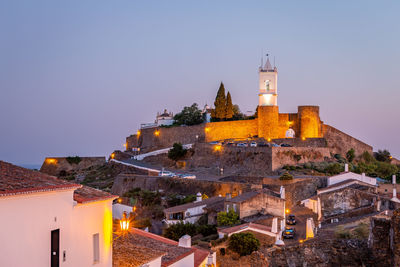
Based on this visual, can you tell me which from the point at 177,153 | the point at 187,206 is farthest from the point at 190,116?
the point at 187,206

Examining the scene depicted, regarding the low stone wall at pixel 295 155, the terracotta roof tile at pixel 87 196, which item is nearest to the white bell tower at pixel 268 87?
the low stone wall at pixel 295 155

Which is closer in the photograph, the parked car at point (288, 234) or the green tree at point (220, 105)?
the parked car at point (288, 234)

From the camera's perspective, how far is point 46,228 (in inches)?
271

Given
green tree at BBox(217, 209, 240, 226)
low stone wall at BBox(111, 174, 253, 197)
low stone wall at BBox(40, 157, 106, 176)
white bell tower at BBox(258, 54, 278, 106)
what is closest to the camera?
green tree at BBox(217, 209, 240, 226)

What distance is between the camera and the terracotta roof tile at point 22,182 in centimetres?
626

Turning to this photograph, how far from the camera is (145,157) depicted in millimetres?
46594

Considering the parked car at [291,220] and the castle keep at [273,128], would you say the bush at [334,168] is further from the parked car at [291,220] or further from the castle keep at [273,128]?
the parked car at [291,220]

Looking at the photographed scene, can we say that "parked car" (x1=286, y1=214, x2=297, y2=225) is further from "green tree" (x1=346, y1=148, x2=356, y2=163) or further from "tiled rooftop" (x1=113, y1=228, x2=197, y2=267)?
"green tree" (x1=346, y1=148, x2=356, y2=163)

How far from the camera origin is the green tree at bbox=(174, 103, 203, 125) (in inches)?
1955

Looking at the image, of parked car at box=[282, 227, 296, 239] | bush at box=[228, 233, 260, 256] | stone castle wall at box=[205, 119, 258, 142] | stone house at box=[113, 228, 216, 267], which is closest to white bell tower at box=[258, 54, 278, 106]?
stone castle wall at box=[205, 119, 258, 142]

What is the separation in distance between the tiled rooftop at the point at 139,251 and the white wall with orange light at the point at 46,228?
2.38 ft

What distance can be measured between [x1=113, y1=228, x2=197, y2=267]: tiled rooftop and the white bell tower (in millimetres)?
34544

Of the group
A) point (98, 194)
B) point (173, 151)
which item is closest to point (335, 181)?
point (173, 151)

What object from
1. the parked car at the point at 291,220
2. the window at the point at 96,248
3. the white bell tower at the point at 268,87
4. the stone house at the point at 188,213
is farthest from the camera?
the white bell tower at the point at 268,87
